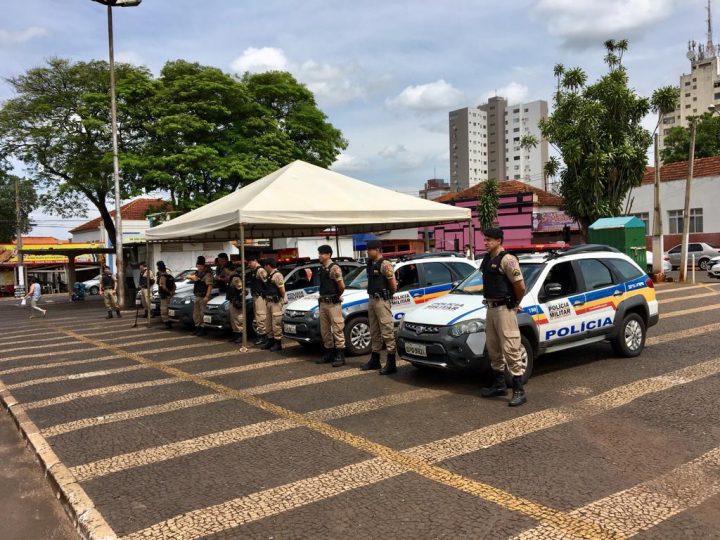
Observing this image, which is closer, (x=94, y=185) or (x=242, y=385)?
(x=242, y=385)

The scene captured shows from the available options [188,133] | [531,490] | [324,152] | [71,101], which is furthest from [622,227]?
[71,101]

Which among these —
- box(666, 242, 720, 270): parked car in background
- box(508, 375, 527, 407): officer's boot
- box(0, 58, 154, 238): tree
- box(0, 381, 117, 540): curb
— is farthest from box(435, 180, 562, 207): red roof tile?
box(0, 381, 117, 540): curb

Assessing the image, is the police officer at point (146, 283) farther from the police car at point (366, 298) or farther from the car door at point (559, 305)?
the car door at point (559, 305)

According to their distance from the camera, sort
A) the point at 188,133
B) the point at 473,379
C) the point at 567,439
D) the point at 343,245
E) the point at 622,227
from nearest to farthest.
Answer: the point at 567,439 < the point at 473,379 < the point at 622,227 < the point at 188,133 < the point at 343,245

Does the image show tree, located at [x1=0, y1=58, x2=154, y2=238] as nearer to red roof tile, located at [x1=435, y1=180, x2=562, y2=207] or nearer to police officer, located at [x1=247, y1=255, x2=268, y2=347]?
police officer, located at [x1=247, y1=255, x2=268, y2=347]

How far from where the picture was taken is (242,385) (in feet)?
24.9

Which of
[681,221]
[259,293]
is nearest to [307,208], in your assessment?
[259,293]

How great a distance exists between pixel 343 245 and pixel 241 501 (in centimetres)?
3097

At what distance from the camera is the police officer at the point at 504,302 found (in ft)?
19.7

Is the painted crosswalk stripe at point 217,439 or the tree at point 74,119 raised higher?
the tree at point 74,119

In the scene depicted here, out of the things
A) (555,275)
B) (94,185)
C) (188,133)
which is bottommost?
(555,275)

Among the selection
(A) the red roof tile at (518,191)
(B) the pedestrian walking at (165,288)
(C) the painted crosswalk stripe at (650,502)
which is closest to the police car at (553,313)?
(C) the painted crosswalk stripe at (650,502)

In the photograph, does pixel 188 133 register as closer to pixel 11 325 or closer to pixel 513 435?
pixel 11 325

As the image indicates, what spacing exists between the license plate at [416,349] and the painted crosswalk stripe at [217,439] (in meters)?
0.46
